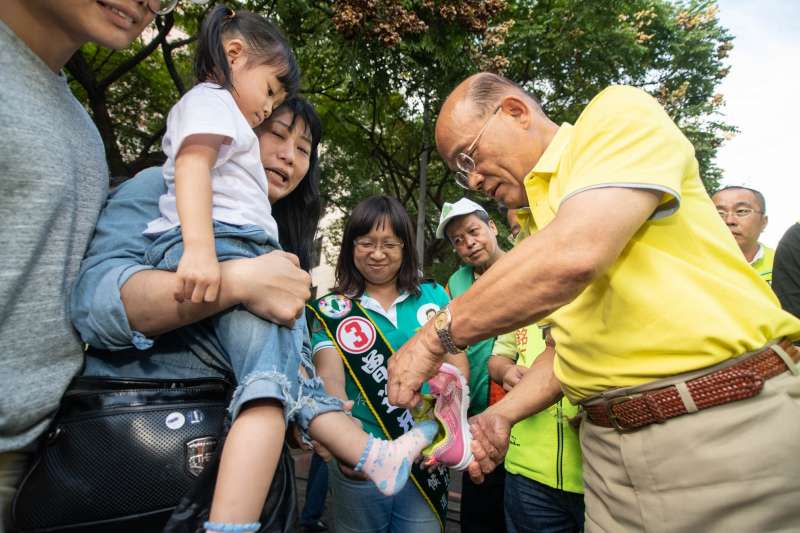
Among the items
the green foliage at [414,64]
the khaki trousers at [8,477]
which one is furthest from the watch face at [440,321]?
the green foliage at [414,64]

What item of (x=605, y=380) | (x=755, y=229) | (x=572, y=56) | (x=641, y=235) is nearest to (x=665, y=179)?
(x=641, y=235)

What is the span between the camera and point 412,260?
3146 millimetres

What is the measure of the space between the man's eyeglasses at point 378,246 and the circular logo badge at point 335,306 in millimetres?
334

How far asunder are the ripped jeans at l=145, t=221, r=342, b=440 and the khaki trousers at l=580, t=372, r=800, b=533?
109 cm

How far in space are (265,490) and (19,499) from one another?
55cm

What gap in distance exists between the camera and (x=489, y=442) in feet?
6.68

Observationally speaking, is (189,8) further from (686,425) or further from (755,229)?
(686,425)

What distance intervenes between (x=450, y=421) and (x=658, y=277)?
94 cm

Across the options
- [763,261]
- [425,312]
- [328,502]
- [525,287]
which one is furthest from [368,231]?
[763,261]

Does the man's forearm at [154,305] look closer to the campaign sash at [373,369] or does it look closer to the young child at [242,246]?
the young child at [242,246]

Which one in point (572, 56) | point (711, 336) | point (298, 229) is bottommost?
point (298, 229)

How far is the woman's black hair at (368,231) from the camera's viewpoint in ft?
10.0

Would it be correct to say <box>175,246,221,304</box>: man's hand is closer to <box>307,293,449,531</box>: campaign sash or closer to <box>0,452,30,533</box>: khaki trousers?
<box>0,452,30,533</box>: khaki trousers

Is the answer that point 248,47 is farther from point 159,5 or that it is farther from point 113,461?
point 113,461
